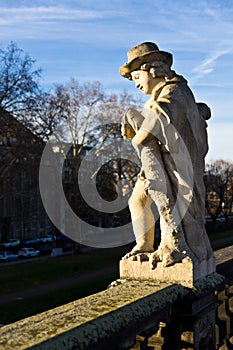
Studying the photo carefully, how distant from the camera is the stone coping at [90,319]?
189 cm

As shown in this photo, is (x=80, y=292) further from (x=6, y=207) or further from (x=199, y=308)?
(x=6, y=207)

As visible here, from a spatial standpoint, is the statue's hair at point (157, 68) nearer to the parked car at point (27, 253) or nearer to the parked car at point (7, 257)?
the parked car at point (7, 257)

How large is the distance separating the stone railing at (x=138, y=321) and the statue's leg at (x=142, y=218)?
41 centimetres

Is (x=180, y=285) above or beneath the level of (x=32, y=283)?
above

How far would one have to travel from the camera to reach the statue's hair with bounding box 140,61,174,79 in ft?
12.5

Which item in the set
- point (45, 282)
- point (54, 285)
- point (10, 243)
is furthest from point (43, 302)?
point (10, 243)

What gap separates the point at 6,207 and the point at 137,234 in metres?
36.4

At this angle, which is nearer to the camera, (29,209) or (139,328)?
(139,328)

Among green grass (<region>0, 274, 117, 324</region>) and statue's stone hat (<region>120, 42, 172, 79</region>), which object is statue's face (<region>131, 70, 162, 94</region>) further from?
green grass (<region>0, 274, 117, 324</region>)

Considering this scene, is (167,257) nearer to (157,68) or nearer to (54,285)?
(157,68)

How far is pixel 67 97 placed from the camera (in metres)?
31.1

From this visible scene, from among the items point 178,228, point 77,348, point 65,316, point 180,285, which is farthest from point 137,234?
point 77,348

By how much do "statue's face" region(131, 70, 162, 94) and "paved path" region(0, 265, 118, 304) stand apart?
16379 millimetres

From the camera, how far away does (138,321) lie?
7.89ft
